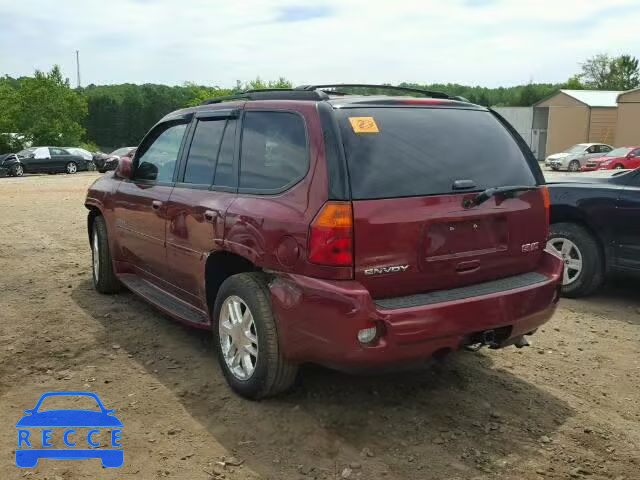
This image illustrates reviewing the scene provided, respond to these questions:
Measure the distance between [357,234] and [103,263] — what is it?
11.5ft

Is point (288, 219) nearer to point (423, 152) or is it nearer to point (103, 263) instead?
point (423, 152)

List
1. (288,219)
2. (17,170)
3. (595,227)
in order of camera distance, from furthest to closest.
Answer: (17,170) → (595,227) → (288,219)

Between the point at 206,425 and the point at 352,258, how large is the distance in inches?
48.9

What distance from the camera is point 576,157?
33.5m

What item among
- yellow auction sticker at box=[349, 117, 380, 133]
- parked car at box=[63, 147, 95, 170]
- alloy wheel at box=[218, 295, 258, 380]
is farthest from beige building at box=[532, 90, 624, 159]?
alloy wheel at box=[218, 295, 258, 380]

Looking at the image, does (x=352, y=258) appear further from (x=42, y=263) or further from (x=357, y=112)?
(x=42, y=263)

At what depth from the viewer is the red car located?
28391 millimetres

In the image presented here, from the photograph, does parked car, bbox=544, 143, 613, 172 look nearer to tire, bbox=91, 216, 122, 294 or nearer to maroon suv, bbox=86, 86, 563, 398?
tire, bbox=91, 216, 122, 294

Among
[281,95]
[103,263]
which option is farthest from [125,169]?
[281,95]

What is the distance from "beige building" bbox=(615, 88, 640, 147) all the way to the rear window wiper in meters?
41.2

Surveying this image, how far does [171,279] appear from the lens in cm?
469

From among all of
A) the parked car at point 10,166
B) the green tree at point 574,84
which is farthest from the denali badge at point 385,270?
the green tree at point 574,84

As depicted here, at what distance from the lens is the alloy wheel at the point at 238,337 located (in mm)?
3695

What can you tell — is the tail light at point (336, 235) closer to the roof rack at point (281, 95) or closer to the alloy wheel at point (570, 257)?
the roof rack at point (281, 95)
